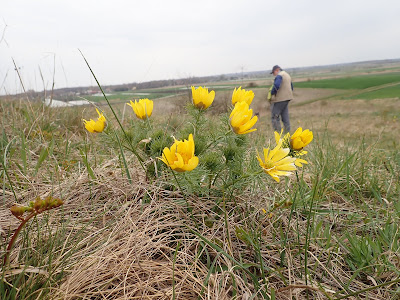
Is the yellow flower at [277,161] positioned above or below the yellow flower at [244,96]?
below

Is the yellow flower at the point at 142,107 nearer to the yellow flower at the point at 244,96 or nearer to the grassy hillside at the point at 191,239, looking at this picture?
the grassy hillside at the point at 191,239

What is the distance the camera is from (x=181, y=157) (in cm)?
96

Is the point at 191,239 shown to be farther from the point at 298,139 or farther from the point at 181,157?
the point at 298,139

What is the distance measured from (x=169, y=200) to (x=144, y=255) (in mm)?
355

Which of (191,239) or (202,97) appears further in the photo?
(202,97)

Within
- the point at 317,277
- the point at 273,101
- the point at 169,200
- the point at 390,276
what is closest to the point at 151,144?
the point at 169,200

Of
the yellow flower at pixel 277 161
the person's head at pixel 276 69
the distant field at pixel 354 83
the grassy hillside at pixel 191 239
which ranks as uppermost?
the person's head at pixel 276 69

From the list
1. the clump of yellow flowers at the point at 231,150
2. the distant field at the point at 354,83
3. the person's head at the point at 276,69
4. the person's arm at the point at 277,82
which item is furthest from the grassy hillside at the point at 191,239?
the distant field at the point at 354,83

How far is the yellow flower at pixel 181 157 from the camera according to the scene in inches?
37.9

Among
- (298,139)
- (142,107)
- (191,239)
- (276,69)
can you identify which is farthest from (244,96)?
(276,69)

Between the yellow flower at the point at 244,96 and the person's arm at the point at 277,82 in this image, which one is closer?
the yellow flower at the point at 244,96

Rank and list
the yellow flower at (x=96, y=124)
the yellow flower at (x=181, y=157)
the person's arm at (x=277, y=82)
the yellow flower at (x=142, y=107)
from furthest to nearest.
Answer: the person's arm at (x=277, y=82) → the yellow flower at (x=142, y=107) → the yellow flower at (x=96, y=124) → the yellow flower at (x=181, y=157)

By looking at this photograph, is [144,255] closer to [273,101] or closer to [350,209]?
[350,209]

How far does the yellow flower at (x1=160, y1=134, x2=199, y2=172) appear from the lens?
37.9 inches
